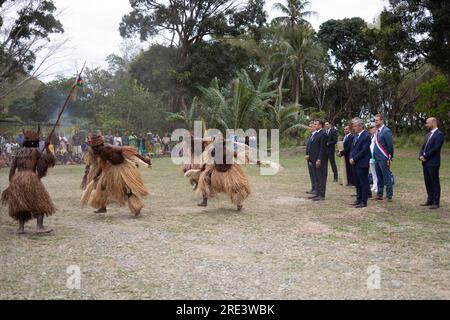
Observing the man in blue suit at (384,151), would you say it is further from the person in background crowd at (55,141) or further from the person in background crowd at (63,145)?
the person in background crowd at (63,145)

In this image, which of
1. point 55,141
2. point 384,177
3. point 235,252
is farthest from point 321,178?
point 55,141

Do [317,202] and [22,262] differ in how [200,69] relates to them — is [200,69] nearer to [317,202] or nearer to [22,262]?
[317,202]

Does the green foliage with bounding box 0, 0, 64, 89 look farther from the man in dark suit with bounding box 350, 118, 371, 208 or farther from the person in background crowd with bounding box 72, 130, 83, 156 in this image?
the man in dark suit with bounding box 350, 118, 371, 208

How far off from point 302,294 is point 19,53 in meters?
20.1

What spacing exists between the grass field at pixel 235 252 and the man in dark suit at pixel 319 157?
1.55ft

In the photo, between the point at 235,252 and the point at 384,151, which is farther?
the point at 384,151

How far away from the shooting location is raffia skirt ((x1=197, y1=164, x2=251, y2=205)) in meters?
8.95

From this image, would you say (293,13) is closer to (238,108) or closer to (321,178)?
(238,108)

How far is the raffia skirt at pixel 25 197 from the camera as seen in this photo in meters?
6.65

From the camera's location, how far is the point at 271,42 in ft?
132

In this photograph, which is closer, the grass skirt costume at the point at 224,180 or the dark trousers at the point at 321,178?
the grass skirt costume at the point at 224,180

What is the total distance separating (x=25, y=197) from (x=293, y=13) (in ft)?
123

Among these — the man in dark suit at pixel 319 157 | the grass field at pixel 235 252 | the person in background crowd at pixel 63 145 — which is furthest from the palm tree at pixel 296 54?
the grass field at pixel 235 252

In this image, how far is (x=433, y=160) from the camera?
9211 millimetres
